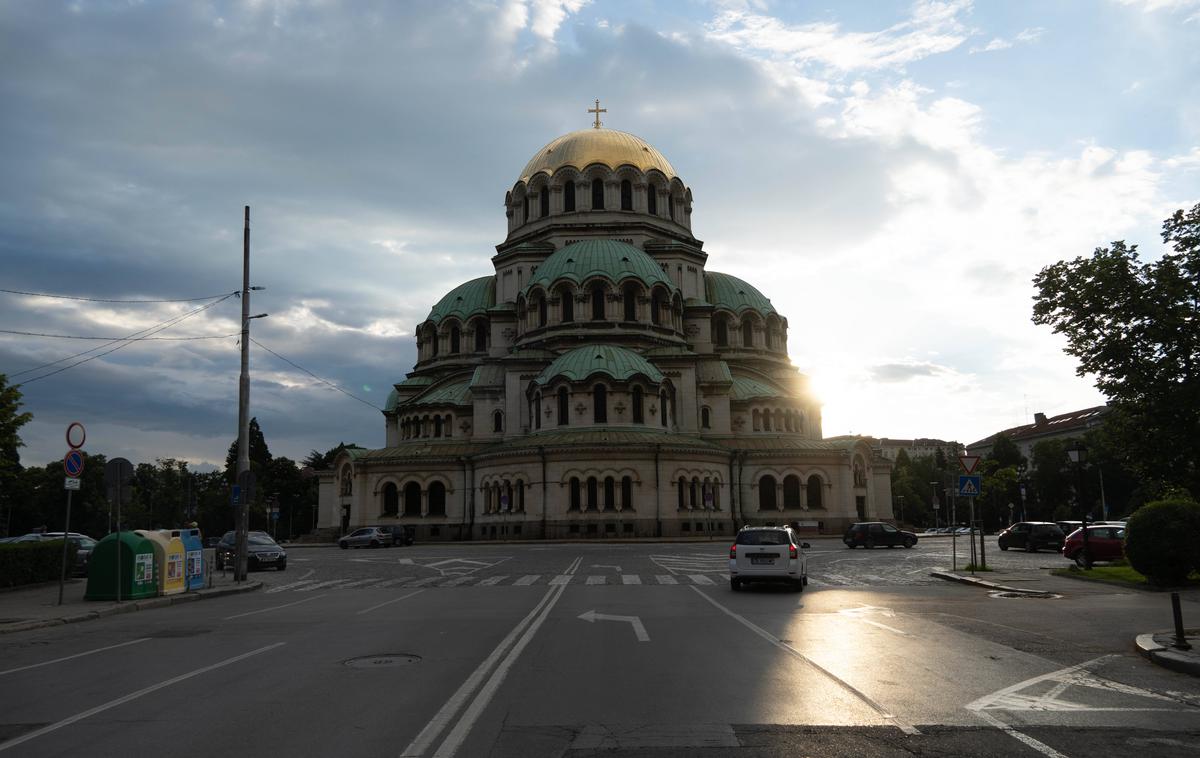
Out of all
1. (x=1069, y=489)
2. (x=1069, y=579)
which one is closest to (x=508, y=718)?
(x=1069, y=579)

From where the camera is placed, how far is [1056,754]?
6.43 metres

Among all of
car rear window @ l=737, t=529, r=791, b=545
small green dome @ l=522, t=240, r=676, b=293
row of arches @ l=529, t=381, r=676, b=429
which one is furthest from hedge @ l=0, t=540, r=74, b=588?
small green dome @ l=522, t=240, r=676, b=293

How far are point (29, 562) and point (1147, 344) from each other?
29.9 m

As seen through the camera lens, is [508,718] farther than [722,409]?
No

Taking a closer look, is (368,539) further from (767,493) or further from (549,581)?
(549,581)

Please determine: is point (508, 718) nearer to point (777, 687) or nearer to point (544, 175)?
point (777, 687)

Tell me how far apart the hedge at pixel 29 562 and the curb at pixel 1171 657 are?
2366 centimetres

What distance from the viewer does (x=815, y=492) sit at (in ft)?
203

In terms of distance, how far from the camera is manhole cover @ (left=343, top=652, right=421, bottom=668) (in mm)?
10203

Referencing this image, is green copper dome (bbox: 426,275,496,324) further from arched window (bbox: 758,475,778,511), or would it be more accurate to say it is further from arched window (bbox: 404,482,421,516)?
arched window (bbox: 758,475,778,511)

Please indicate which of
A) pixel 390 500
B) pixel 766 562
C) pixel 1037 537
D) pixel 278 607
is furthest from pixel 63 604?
pixel 390 500

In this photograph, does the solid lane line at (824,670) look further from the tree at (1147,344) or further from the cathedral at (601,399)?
the cathedral at (601,399)

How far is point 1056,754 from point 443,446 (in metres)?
58.6

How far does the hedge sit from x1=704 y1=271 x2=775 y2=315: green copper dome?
53390mm
